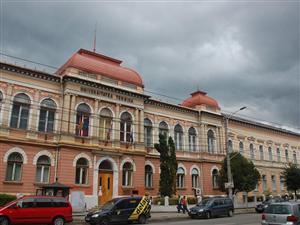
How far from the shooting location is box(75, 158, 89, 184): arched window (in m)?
28.8

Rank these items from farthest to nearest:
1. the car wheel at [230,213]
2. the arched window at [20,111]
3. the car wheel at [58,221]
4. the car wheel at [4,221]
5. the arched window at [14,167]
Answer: the arched window at [20,111] < the car wheel at [230,213] < the arched window at [14,167] < the car wheel at [58,221] < the car wheel at [4,221]

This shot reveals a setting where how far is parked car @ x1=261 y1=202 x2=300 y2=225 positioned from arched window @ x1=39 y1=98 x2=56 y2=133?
66.6 feet

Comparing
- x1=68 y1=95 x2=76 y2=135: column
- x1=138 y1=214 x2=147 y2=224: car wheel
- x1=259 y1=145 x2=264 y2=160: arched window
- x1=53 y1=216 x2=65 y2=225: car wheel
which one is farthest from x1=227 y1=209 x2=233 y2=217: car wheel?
x1=259 y1=145 x2=264 y2=160: arched window

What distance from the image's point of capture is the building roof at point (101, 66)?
30.8m

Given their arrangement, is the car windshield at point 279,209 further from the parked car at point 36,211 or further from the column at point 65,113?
the column at point 65,113

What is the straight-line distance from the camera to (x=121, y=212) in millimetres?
20094

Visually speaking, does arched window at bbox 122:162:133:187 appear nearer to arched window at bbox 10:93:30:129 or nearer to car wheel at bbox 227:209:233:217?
car wheel at bbox 227:209:233:217

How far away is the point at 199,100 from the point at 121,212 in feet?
81.8

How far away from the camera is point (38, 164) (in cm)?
2730

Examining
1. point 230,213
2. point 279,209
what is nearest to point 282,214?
point 279,209

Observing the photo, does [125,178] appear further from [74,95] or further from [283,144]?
[283,144]

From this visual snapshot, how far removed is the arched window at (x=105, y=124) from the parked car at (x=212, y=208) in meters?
11.2

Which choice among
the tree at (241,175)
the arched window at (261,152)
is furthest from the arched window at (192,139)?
the arched window at (261,152)

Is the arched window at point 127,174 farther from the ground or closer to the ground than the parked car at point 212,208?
farther from the ground
